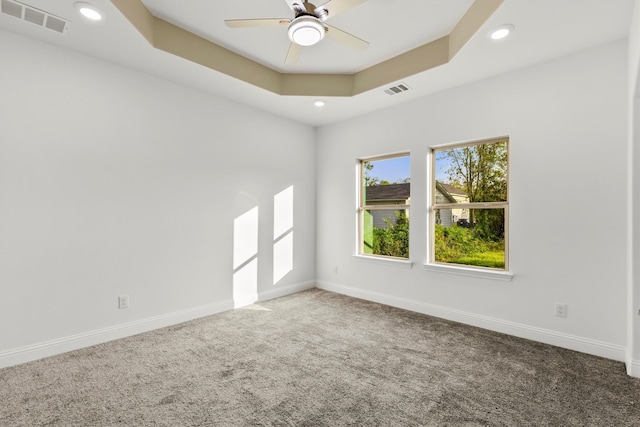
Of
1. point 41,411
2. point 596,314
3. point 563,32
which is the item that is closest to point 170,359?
point 41,411

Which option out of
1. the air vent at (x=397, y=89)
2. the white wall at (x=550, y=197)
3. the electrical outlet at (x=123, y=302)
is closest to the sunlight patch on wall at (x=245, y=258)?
the electrical outlet at (x=123, y=302)

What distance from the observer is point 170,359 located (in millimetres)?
2684

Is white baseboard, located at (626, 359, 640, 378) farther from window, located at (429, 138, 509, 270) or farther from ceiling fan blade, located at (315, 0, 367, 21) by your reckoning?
ceiling fan blade, located at (315, 0, 367, 21)

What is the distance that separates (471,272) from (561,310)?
0.85 meters

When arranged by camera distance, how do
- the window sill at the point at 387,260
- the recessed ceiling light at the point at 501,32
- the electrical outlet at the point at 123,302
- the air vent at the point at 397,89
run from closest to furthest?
1. the recessed ceiling light at the point at 501,32
2. the electrical outlet at the point at 123,302
3. the air vent at the point at 397,89
4. the window sill at the point at 387,260

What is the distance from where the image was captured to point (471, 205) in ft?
11.8

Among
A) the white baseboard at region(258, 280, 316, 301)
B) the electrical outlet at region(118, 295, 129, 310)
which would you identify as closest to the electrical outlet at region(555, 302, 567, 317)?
the white baseboard at region(258, 280, 316, 301)

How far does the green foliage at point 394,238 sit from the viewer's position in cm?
432

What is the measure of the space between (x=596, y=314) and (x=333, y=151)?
3.73 m

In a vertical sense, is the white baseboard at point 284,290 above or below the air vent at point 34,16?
below

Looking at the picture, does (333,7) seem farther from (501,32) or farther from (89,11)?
(89,11)

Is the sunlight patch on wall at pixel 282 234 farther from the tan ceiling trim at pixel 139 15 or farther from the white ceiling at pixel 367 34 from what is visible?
the tan ceiling trim at pixel 139 15

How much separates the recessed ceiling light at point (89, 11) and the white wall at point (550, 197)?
3350 millimetres

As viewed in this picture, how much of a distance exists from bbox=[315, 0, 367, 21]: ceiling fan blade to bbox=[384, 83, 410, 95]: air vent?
1.59m
